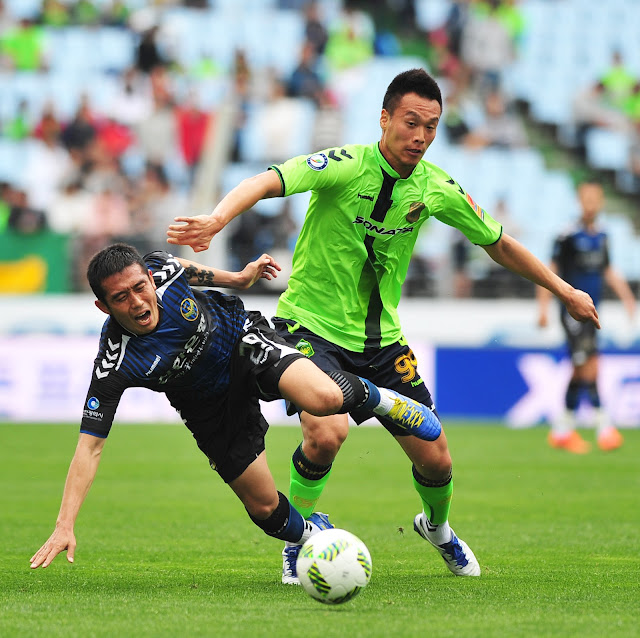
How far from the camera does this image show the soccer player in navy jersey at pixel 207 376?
17.1 ft

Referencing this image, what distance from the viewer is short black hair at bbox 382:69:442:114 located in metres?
5.89

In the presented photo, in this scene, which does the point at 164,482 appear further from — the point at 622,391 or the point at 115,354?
the point at 622,391

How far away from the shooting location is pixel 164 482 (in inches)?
410

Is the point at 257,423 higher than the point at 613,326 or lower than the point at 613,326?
higher

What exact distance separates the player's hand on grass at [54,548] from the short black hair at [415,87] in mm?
2638

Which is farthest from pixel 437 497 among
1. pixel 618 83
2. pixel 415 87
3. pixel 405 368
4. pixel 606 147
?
pixel 618 83

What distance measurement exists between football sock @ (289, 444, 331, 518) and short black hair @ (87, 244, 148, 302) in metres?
1.43

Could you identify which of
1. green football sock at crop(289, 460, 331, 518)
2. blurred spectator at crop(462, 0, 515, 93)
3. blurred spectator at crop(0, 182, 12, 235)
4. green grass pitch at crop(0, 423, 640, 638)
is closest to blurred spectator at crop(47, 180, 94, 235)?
blurred spectator at crop(0, 182, 12, 235)

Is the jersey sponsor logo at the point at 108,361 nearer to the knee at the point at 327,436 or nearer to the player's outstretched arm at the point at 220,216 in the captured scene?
the player's outstretched arm at the point at 220,216

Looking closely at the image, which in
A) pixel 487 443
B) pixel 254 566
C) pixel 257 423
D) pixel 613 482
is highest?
pixel 257 423

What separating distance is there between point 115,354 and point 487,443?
28.9 feet

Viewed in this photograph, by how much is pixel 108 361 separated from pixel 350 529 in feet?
9.68

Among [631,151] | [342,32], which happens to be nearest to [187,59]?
[342,32]

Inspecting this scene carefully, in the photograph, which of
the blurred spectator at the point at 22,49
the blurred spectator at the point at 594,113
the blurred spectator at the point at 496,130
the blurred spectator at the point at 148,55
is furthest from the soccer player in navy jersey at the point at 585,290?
the blurred spectator at the point at 22,49
